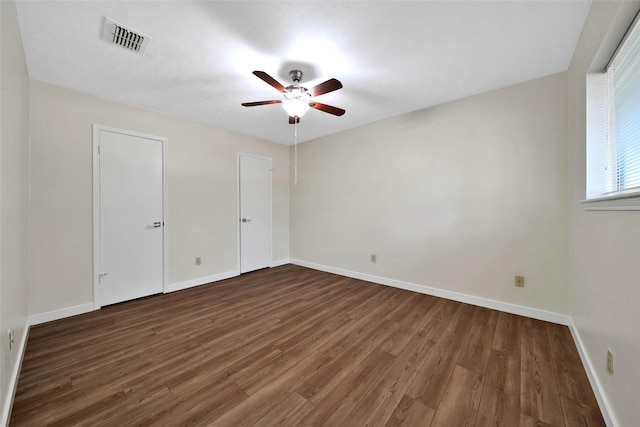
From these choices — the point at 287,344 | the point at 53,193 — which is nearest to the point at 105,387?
the point at 287,344

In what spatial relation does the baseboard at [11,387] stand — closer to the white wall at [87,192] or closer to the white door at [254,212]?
the white wall at [87,192]

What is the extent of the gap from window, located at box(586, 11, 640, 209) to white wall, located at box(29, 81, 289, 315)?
414 centimetres

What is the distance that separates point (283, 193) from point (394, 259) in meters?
2.59

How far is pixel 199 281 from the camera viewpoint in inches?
140

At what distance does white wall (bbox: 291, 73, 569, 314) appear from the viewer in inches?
90.9

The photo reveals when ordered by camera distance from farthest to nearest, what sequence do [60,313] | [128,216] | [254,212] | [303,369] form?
[254,212]
[128,216]
[60,313]
[303,369]

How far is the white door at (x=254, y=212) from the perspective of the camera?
4.11 m

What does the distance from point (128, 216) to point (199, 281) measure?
1.32 metres

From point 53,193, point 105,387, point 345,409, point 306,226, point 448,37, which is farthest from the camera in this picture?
point 306,226

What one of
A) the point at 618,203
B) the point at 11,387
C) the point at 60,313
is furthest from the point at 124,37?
the point at 618,203

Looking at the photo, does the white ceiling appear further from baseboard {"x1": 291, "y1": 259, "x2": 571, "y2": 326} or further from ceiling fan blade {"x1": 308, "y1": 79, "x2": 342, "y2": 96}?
baseboard {"x1": 291, "y1": 259, "x2": 571, "y2": 326}

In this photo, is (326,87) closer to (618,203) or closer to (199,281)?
(618,203)

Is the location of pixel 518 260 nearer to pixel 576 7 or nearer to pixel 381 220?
pixel 381 220

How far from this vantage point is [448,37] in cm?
180
